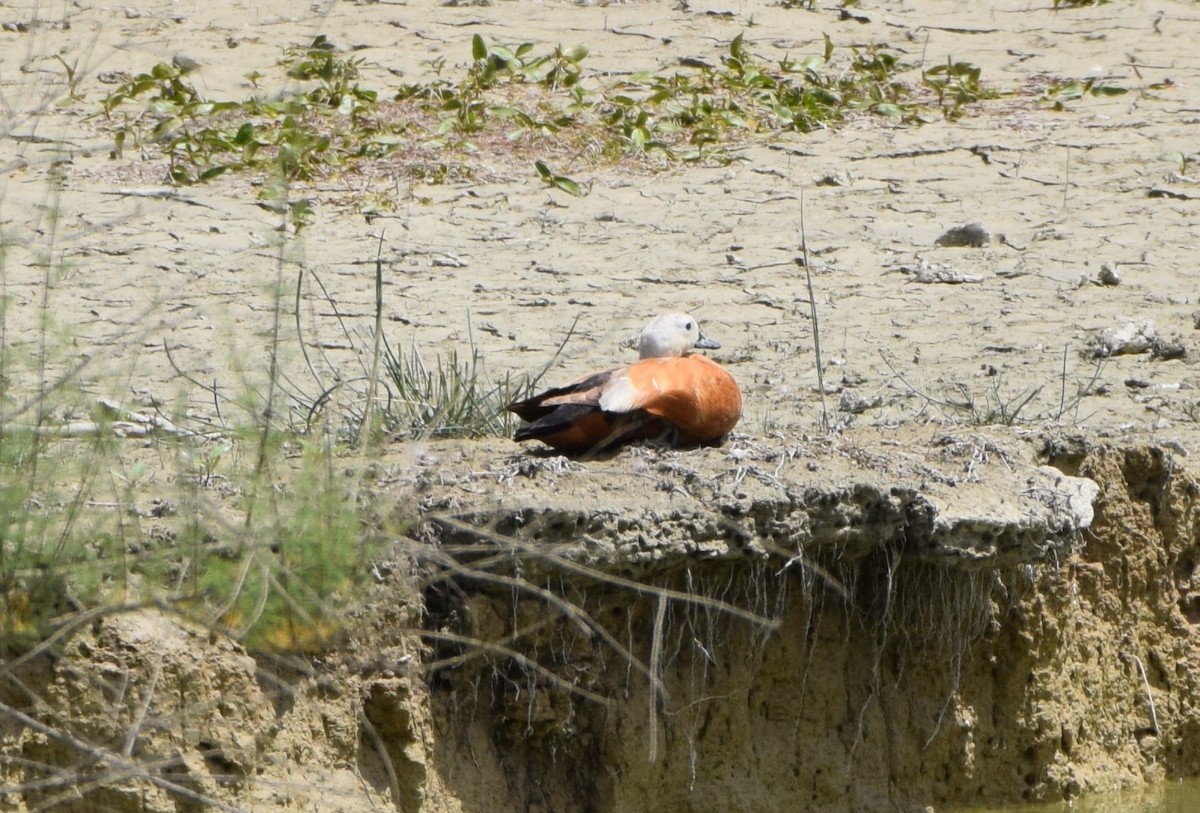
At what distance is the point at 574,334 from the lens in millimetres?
6574

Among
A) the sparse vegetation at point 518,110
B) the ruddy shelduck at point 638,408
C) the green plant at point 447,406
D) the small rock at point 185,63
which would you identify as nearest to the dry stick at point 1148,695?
the ruddy shelduck at point 638,408

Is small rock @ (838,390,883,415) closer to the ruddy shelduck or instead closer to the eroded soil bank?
the eroded soil bank

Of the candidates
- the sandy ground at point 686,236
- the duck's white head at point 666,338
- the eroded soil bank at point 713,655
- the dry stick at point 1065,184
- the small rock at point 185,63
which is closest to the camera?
the eroded soil bank at point 713,655

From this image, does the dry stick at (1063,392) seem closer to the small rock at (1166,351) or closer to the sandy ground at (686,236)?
the sandy ground at (686,236)

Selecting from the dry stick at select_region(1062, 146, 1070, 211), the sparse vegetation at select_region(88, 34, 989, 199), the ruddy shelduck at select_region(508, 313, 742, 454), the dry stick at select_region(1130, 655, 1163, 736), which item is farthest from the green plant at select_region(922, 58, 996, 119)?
the ruddy shelduck at select_region(508, 313, 742, 454)

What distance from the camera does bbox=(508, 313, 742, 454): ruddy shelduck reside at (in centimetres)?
450

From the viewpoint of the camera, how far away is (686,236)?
7562 mm

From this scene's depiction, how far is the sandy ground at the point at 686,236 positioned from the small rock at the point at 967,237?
5cm

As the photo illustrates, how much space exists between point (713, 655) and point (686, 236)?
334 centimetres

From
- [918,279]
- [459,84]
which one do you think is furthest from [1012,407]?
→ [459,84]

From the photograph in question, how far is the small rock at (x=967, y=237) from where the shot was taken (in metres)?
7.39

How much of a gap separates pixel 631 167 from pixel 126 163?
7.39 ft

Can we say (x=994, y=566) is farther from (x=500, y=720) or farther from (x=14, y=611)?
(x=14, y=611)

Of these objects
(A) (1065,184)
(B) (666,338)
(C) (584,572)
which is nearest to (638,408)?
(B) (666,338)
